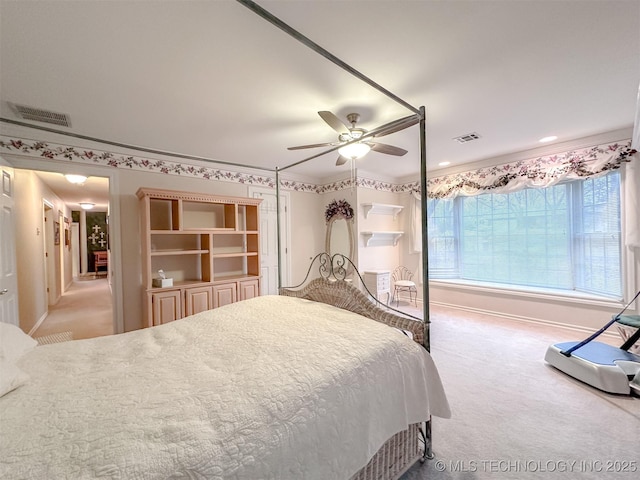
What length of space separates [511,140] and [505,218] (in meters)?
1.31

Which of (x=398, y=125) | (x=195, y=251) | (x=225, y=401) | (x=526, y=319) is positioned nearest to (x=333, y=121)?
(x=398, y=125)

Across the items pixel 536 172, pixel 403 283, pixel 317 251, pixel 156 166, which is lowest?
pixel 403 283

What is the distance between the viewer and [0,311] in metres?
2.22

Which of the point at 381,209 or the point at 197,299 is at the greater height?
the point at 381,209

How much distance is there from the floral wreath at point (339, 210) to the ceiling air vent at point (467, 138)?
1.94m

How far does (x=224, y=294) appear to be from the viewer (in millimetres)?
3596

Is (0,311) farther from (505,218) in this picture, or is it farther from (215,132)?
(505,218)

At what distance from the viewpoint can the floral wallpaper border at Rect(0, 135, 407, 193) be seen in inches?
109

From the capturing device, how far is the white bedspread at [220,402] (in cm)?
74

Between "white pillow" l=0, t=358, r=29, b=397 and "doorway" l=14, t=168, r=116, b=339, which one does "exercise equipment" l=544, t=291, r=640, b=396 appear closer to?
"white pillow" l=0, t=358, r=29, b=397

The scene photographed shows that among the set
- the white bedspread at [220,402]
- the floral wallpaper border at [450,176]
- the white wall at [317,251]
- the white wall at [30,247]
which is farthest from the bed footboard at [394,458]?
the white wall at [30,247]

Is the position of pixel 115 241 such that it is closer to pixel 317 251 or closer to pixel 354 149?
pixel 354 149

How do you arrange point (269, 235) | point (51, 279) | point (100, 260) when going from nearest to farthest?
1. point (269, 235)
2. point (51, 279)
3. point (100, 260)

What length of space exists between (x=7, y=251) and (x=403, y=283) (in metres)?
4.87
